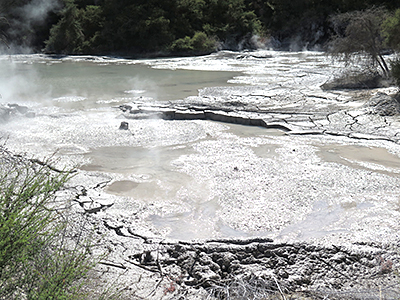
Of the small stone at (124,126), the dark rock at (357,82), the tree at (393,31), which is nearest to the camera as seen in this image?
the small stone at (124,126)

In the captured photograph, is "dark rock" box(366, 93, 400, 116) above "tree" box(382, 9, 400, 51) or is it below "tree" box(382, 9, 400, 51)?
below

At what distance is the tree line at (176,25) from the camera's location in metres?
28.5

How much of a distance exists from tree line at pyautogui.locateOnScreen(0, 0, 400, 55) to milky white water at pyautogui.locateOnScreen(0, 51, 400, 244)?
18028 millimetres

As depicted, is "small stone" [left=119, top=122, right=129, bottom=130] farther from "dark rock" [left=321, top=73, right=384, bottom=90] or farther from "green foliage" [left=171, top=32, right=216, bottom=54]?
"green foliage" [left=171, top=32, right=216, bottom=54]

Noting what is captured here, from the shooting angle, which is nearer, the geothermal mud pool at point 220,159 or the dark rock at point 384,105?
the geothermal mud pool at point 220,159

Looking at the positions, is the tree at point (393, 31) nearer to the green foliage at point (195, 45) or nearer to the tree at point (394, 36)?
the tree at point (394, 36)

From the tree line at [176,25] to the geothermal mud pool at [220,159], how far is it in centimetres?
1664

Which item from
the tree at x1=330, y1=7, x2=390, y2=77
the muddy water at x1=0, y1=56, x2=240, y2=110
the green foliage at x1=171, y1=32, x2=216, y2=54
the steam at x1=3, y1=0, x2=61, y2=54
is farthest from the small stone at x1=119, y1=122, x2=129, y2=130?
the steam at x1=3, y1=0, x2=61, y2=54

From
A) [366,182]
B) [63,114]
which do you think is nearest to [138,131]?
[63,114]

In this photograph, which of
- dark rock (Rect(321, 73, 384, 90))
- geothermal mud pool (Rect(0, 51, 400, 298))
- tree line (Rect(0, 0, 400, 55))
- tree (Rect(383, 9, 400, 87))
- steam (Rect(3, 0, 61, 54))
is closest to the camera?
geothermal mud pool (Rect(0, 51, 400, 298))

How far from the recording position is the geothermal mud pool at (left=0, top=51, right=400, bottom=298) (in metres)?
4.36

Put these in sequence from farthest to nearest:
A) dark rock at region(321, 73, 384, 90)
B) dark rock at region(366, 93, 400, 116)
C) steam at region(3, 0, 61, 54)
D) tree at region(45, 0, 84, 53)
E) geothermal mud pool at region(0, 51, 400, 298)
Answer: steam at region(3, 0, 61, 54)
tree at region(45, 0, 84, 53)
dark rock at region(321, 73, 384, 90)
dark rock at region(366, 93, 400, 116)
geothermal mud pool at region(0, 51, 400, 298)

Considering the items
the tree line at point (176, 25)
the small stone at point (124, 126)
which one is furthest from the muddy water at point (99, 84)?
the tree line at point (176, 25)

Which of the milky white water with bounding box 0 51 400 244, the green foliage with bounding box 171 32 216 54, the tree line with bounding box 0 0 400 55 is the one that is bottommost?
the milky white water with bounding box 0 51 400 244
